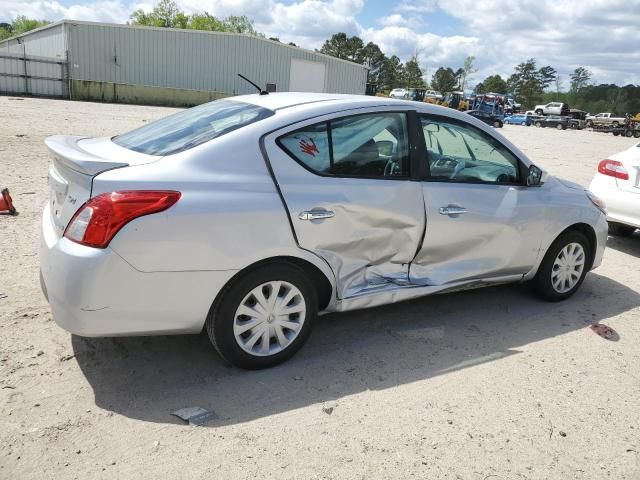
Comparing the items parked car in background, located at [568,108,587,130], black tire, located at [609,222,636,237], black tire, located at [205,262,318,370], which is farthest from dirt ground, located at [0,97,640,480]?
parked car in background, located at [568,108,587,130]

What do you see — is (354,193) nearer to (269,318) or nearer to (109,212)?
(269,318)

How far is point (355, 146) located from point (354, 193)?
1.13 feet

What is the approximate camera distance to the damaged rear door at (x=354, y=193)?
3268 millimetres

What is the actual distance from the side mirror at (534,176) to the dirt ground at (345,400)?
109 cm

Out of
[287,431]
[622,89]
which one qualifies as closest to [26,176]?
[287,431]

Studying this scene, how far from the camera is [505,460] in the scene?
2.76 m

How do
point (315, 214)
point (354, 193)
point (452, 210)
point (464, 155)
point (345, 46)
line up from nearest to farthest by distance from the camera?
point (315, 214), point (354, 193), point (452, 210), point (464, 155), point (345, 46)

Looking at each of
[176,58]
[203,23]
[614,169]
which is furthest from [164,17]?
[614,169]

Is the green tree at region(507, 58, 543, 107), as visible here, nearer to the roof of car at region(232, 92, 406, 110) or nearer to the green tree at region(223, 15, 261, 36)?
the green tree at region(223, 15, 261, 36)

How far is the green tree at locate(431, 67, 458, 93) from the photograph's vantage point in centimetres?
9088

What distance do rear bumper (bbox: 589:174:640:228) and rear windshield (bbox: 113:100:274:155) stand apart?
490 cm

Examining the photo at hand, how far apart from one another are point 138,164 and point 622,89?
4070 inches

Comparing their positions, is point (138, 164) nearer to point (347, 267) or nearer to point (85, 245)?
point (85, 245)

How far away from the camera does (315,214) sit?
329 cm
